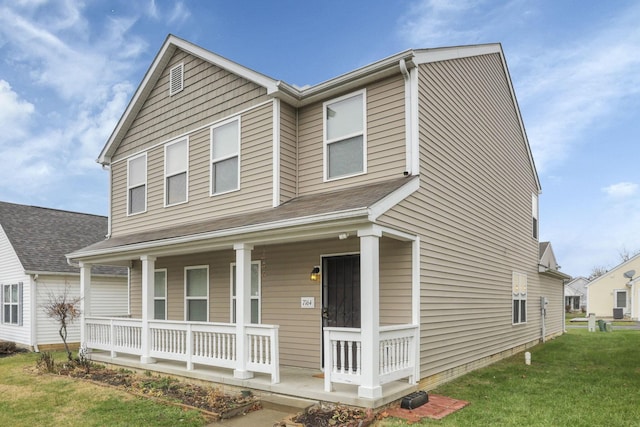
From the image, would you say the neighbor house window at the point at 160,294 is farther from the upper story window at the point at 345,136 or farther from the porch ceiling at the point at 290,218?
the upper story window at the point at 345,136

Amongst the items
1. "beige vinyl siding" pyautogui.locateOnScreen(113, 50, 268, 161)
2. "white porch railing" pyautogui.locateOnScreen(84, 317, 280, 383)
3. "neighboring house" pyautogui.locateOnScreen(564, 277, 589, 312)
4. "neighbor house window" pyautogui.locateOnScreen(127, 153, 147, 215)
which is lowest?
"neighboring house" pyautogui.locateOnScreen(564, 277, 589, 312)

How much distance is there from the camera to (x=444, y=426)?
5.84 meters

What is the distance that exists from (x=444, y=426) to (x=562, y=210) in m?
24.3

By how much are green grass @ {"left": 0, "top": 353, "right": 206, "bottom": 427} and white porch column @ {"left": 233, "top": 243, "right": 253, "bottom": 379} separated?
1.21 m

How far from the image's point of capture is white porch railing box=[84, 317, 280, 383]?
7.51m

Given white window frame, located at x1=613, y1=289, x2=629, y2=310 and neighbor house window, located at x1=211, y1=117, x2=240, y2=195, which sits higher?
neighbor house window, located at x1=211, y1=117, x2=240, y2=195

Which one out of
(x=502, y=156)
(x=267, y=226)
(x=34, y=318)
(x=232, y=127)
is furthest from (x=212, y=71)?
(x=34, y=318)

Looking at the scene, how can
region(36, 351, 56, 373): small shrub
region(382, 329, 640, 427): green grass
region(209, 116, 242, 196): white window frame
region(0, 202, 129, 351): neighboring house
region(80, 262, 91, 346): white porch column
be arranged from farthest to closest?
region(0, 202, 129, 351): neighboring house < region(80, 262, 91, 346): white porch column < region(36, 351, 56, 373): small shrub < region(209, 116, 242, 196): white window frame < region(382, 329, 640, 427): green grass

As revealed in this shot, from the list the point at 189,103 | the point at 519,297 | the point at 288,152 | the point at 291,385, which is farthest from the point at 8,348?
the point at 519,297

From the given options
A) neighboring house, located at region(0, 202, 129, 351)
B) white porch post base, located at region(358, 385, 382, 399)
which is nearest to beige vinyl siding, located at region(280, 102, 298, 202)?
white porch post base, located at region(358, 385, 382, 399)

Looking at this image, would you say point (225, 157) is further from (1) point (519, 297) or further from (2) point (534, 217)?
(2) point (534, 217)

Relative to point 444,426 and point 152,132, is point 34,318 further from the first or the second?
point 444,426

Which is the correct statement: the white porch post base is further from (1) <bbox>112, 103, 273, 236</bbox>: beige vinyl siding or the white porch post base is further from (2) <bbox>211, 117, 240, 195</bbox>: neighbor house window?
(2) <bbox>211, 117, 240, 195</bbox>: neighbor house window

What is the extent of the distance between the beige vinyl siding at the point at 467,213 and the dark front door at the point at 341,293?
1226mm
